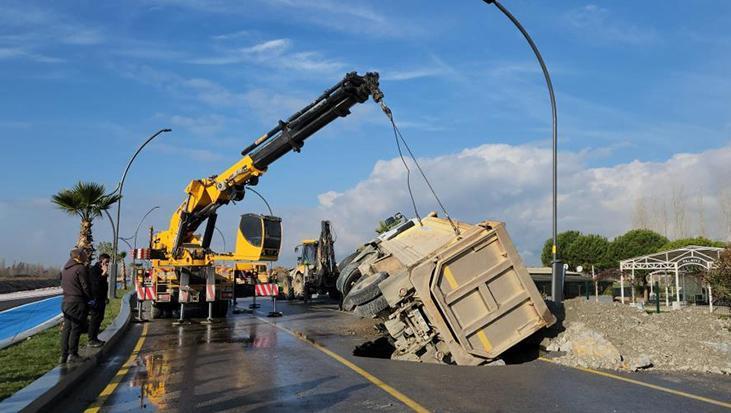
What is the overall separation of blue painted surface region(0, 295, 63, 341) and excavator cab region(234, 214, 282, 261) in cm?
689

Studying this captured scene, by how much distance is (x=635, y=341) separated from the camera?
10.9 meters

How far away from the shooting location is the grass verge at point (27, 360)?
7391 millimetres

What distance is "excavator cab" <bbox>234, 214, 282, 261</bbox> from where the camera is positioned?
1931 centimetres

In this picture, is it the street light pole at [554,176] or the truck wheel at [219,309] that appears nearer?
the street light pole at [554,176]

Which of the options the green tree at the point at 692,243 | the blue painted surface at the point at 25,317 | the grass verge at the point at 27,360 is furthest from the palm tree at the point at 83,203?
the green tree at the point at 692,243

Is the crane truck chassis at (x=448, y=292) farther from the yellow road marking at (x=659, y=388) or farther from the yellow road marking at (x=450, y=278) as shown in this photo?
the yellow road marking at (x=659, y=388)

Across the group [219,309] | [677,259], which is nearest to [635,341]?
[219,309]

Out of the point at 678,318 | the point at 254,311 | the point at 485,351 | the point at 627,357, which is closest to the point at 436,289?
the point at 485,351

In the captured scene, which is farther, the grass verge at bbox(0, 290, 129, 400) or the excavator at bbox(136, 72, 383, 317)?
the excavator at bbox(136, 72, 383, 317)

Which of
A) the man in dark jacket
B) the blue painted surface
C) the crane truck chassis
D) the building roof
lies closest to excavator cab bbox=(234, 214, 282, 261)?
the crane truck chassis

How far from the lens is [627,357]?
9.66 m

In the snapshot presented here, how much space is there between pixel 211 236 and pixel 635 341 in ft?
44.2

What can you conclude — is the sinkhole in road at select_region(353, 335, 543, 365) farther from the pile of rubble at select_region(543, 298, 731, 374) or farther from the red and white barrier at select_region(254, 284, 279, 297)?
the red and white barrier at select_region(254, 284, 279, 297)

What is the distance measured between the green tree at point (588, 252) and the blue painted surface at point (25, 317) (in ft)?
161
